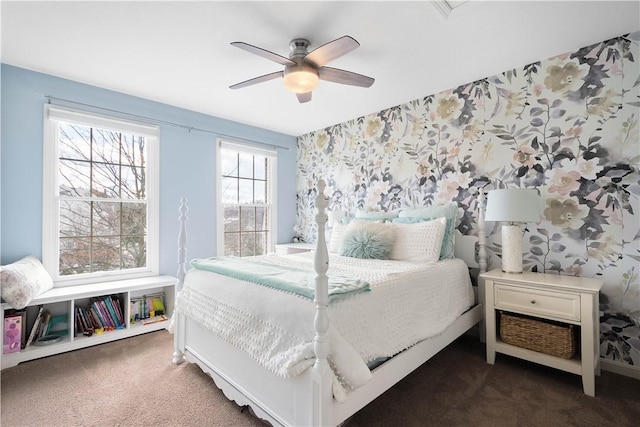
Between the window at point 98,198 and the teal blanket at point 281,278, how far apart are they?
1.36 meters

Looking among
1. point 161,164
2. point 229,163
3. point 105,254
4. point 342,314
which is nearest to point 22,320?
point 105,254

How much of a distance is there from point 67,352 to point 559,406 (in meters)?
3.56

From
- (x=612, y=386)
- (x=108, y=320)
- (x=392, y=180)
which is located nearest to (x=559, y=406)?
(x=612, y=386)

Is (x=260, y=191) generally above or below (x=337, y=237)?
above

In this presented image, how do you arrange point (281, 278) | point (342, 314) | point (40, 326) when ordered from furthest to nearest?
point (40, 326) < point (281, 278) < point (342, 314)

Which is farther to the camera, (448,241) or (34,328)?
(448,241)

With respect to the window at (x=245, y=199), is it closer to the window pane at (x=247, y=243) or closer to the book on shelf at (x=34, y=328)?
the window pane at (x=247, y=243)

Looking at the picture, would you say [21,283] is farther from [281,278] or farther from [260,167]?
[260,167]

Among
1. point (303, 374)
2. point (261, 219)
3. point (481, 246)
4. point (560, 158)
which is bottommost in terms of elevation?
point (303, 374)

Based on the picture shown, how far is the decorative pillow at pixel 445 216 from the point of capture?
2686 mm

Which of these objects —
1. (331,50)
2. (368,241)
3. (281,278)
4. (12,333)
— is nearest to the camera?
(281,278)

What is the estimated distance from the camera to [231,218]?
4004 millimetres

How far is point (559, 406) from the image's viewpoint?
1801 mm

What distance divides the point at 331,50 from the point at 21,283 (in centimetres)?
268
